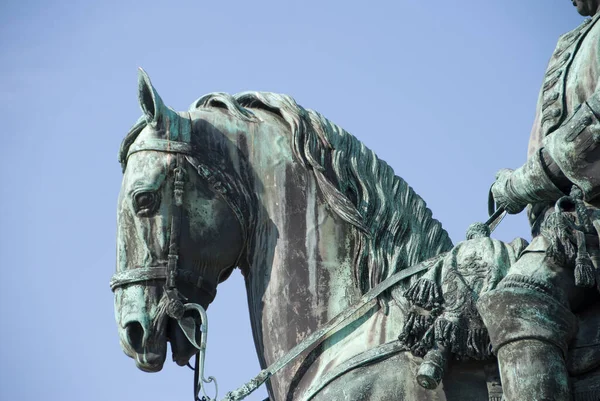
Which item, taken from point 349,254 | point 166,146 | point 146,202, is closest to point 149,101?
point 166,146

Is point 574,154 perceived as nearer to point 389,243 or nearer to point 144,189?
point 389,243

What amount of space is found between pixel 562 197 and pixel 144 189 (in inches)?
107

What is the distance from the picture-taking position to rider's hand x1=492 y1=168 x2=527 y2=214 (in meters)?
10.9

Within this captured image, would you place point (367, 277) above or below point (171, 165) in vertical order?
below

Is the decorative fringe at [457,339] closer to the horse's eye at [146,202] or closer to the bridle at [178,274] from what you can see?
the bridle at [178,274]

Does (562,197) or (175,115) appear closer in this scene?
(562,197)

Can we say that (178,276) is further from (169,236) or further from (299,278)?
(299,278)

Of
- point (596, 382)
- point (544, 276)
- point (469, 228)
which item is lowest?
point (596, 382)

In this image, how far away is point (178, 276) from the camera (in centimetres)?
1137

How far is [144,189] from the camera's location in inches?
450

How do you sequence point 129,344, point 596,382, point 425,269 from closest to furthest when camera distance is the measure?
point 596,382, point 425,269, point 129,344

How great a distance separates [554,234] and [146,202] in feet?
8.96

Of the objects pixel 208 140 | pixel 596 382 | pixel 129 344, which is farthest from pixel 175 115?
pixel 596 382

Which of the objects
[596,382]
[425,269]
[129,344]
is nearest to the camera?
[596,382]
